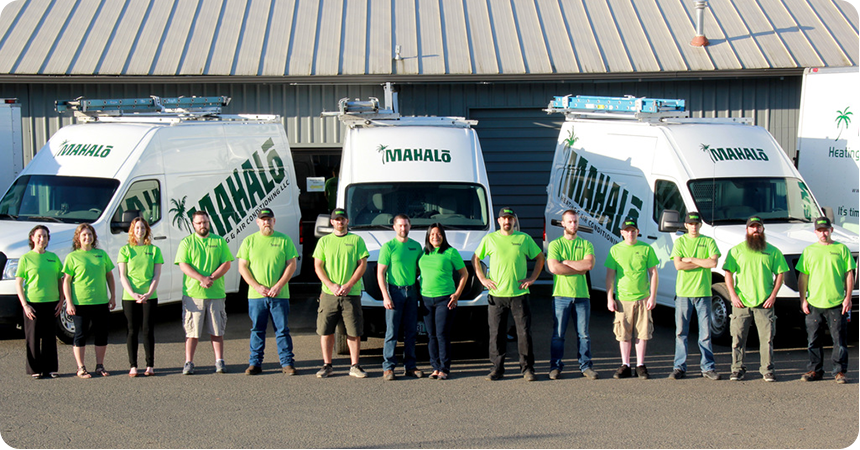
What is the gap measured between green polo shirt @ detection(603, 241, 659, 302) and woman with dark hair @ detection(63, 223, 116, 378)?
493 centimetres

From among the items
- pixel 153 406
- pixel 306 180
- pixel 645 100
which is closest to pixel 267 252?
pixel 153 406

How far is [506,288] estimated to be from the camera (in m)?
8.43

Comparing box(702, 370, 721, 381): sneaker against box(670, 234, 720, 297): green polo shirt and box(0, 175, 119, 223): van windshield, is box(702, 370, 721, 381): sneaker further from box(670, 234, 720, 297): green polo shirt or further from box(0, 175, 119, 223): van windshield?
box(0, 175, 119, 223): van windshield

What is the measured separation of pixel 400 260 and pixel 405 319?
0.61 meters

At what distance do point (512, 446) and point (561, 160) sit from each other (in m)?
7.38

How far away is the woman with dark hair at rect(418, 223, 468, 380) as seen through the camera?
27.6 ft

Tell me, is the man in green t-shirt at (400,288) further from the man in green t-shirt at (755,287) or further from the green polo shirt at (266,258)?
the man in green t-shirt at (755,287)

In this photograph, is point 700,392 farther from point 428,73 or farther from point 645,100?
point 428,73

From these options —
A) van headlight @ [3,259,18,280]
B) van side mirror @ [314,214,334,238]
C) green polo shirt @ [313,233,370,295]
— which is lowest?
van headlight @ [3,259,18,280]

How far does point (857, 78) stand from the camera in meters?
12.0

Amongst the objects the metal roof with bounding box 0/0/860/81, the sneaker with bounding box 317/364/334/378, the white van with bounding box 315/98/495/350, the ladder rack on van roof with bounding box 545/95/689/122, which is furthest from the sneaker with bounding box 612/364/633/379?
the metal roof with bounding box 0/0/860/81

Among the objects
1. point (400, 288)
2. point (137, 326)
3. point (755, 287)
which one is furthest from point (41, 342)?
point (755, 287)

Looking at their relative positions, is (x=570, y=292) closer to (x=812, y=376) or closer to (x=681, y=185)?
(x=812, y=376)

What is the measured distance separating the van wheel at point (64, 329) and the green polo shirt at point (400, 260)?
3.82m
